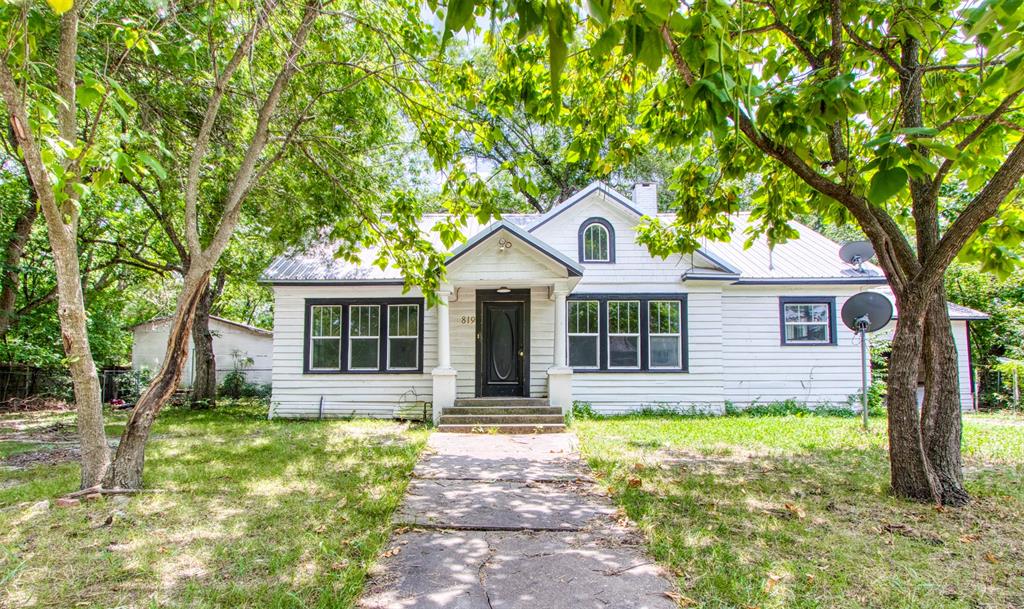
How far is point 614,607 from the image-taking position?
273 centimetres

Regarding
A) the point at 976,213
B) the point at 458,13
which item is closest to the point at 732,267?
the point at 976,213

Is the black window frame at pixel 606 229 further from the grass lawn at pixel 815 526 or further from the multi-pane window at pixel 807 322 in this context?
the grass lawn at pixel 815 526

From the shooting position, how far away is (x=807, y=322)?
11.5m

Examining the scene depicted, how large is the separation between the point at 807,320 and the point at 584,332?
16.6 feet

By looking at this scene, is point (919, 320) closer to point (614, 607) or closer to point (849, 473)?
point (849, 473)

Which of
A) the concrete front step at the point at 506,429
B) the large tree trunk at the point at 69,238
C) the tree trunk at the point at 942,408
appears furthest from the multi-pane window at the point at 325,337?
the tree trunk at the point at 942,408

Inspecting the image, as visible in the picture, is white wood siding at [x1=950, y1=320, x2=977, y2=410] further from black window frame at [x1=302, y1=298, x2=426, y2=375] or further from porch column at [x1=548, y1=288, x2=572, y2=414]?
black window frame at [x1=302, y1=298, x2=426, y2=375]

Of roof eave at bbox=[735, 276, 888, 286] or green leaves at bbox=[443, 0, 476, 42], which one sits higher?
roof eave at bbox=[735, 276, 888, 286]

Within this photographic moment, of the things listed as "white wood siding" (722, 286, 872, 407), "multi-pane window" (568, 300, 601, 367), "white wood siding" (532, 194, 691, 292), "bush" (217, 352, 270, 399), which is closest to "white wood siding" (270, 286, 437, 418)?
"multi-pane window" (568, 300, 601, 367)

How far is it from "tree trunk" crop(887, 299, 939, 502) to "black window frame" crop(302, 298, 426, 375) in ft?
27.8

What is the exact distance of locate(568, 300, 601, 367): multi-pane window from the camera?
1121cm

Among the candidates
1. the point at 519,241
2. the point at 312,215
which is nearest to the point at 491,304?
the point at 519,241

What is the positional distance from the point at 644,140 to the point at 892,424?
3.53 meters

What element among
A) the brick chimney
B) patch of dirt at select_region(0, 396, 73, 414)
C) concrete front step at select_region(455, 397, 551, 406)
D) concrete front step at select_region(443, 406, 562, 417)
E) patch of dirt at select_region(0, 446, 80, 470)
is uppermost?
the brick chimney
